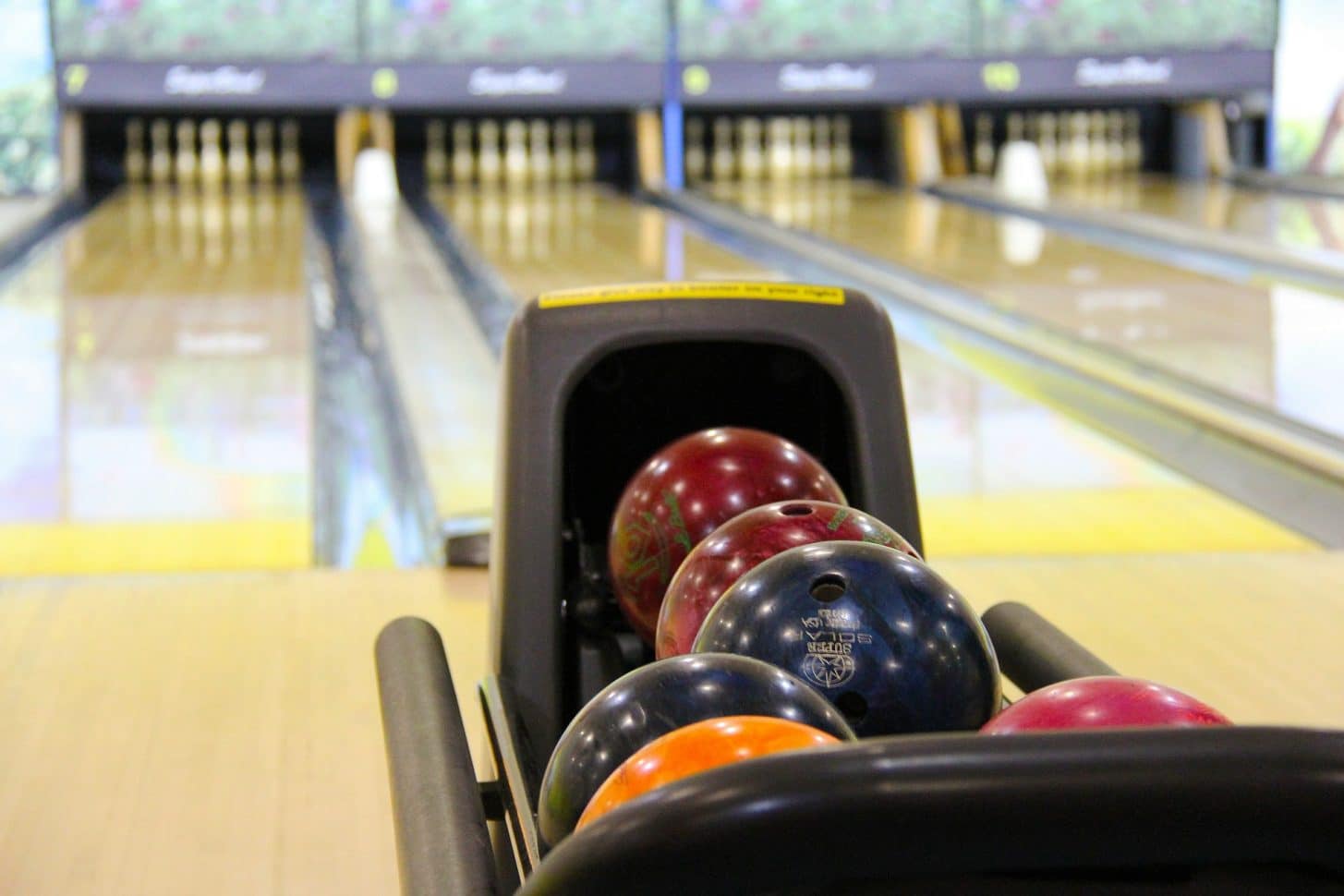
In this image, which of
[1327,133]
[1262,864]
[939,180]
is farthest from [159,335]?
[1327,133]

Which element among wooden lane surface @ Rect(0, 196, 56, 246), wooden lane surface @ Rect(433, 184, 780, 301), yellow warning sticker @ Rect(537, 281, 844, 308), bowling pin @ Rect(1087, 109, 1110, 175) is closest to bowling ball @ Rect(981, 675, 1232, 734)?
yellow warning sticker @ Rect(537, 281, 844, 308)

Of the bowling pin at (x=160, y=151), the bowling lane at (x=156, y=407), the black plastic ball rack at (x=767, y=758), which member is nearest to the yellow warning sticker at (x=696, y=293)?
the black plastic ball rack at (x=767, y=758)

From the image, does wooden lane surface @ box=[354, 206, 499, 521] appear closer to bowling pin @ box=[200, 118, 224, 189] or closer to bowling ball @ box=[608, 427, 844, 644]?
bowling ball @ box=[608, 427, 844, 644]

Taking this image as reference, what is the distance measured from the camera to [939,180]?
594 centimetres

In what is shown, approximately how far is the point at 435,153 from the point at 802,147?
1358 mm

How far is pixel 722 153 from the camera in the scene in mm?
6113

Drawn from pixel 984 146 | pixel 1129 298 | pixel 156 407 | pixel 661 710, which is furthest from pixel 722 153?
pixel 661 710

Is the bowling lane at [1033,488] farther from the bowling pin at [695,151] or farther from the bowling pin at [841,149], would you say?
the bowling pin at [841,149]

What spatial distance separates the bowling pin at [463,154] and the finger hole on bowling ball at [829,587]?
5.24m

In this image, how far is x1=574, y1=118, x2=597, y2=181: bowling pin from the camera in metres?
6.09

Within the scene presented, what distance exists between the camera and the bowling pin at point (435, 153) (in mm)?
5965

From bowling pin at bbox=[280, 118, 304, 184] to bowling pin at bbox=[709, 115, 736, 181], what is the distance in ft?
4.92

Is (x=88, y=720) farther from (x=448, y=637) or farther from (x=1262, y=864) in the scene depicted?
(x=1262, y=864)

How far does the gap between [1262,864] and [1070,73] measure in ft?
18.8
